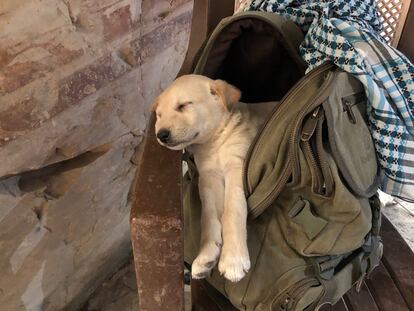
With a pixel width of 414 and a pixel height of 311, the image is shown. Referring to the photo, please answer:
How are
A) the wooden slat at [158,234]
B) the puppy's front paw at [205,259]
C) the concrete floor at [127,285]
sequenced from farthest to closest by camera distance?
the concrete floor at [127,285], the puppy's front paw at [205,259], the wooden slat at [158,234]

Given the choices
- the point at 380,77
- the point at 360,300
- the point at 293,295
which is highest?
the point at 380,77

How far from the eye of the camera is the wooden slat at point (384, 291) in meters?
0.72

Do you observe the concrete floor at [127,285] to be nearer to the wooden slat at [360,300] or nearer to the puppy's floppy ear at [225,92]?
the wooden slat at [360,300]

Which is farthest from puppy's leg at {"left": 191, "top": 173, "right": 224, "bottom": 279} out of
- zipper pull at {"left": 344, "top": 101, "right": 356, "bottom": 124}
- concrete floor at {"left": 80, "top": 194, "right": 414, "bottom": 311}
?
concrete floor at {"left": 80, "top": 194, "right": 414, "bottom": 311}

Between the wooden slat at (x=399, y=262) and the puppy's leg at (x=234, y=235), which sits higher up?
the puppy's leg at (x=234, y=235)

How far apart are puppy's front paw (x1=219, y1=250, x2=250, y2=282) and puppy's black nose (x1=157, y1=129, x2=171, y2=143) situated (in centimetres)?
18

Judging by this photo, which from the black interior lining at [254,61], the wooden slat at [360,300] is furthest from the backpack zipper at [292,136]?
the wooden slat at [360,300]

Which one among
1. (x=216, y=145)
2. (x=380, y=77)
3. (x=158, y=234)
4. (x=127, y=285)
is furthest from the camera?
(x=127, y=285)

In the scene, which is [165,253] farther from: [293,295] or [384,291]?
[384,291]

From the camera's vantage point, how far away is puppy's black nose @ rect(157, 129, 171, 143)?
0.65 metres

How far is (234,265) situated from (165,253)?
0.11m

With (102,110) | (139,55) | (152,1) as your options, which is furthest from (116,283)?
(152,1)

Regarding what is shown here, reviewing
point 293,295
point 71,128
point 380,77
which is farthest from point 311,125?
point 71,128

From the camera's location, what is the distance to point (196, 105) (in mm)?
704
